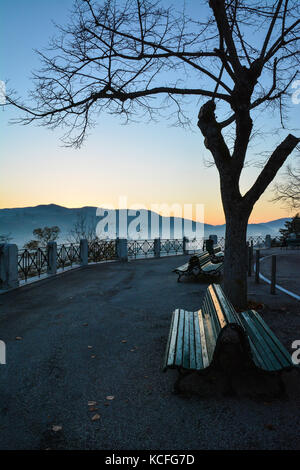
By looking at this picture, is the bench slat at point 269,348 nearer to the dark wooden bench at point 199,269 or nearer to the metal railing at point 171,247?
the dark wooden bench at point 199,269

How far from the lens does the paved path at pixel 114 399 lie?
283 cm

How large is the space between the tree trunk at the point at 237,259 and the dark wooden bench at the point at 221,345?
1842 mm

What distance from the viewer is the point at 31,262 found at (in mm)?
12320

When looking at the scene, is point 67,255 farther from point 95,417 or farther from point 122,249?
point 95,417

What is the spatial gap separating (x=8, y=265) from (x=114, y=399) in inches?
305

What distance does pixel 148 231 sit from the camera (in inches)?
1020

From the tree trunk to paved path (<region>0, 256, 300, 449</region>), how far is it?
5.73ft

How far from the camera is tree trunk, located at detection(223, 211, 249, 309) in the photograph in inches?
279

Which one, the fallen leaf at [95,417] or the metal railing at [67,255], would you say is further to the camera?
the metal railing at [67,255]

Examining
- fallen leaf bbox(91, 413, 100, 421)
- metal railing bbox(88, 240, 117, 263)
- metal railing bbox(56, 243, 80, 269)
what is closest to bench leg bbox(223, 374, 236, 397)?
fallen leaf bbox(91, 413, 100, 421)

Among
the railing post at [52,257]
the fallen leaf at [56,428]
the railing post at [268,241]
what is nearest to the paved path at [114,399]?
the fallen leaf at [56,428]

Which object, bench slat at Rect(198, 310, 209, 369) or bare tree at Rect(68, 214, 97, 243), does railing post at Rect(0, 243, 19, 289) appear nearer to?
bench slat at Rect(198, 310, 209, 369)
